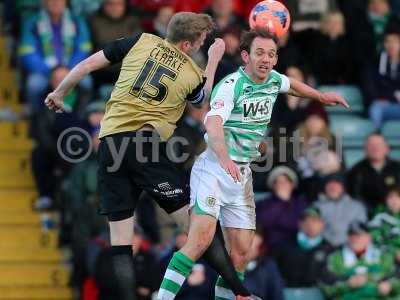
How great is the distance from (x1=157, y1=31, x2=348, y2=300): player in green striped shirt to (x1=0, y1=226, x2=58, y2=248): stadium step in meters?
4.16

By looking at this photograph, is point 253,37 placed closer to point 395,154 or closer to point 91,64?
point 91,64

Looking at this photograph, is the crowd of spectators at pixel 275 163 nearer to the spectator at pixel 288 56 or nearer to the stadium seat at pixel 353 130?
the spectator at pixel 288 56

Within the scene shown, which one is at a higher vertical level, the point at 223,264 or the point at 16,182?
the point at 16,182

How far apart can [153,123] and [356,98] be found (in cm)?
616

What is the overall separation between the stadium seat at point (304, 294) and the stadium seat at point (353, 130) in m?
2.40

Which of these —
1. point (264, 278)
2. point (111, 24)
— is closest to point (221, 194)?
point (264, 278)

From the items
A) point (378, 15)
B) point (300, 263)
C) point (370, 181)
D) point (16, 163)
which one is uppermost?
point (378, 15)

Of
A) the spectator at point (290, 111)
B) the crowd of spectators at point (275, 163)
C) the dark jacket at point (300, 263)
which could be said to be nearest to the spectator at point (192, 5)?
the crowd of spectators at point (275, 163)

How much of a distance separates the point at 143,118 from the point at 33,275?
434cm

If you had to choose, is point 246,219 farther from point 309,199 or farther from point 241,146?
point 309,199

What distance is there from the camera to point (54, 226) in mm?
15977

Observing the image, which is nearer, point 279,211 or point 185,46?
point 185,46

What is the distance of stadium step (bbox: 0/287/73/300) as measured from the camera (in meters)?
15.4

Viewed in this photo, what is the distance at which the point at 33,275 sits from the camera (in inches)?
615
